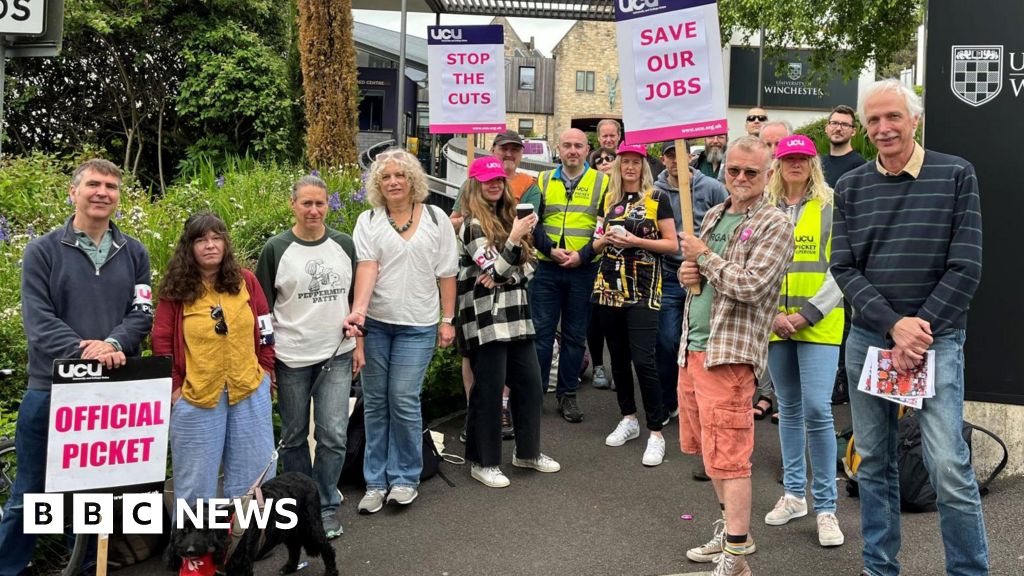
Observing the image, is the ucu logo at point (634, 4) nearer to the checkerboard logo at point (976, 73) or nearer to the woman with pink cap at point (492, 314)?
the woman with pink cap at point (492, 314)

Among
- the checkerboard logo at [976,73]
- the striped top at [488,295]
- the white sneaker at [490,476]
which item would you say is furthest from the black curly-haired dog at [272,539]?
the checkerboard logo at [976,73]

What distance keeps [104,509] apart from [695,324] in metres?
2.74

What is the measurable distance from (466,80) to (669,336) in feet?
8.39

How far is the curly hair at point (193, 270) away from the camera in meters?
4.14

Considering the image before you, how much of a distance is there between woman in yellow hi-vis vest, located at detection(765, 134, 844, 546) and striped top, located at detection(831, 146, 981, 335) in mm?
891

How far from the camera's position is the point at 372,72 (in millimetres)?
24641

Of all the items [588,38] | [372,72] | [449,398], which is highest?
[588,38]

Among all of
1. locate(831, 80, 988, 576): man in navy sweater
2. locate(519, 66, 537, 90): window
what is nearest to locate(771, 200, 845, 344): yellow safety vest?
locate(831, 80, 988, 576): man in navy sweater

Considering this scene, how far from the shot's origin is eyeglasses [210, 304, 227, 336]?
4184 mm

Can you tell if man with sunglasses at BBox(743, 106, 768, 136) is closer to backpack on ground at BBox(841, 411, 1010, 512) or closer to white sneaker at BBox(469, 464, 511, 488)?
backpack on ground at BBox(841, 411, 1010, 512)

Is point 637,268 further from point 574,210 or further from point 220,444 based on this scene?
point 220,444

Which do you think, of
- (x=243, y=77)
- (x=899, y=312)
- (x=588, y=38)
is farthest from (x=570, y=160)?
(x=588, y=38)

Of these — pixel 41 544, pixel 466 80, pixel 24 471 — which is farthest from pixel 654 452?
pixel 24 471

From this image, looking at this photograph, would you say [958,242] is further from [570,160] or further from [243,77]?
[243,77]
